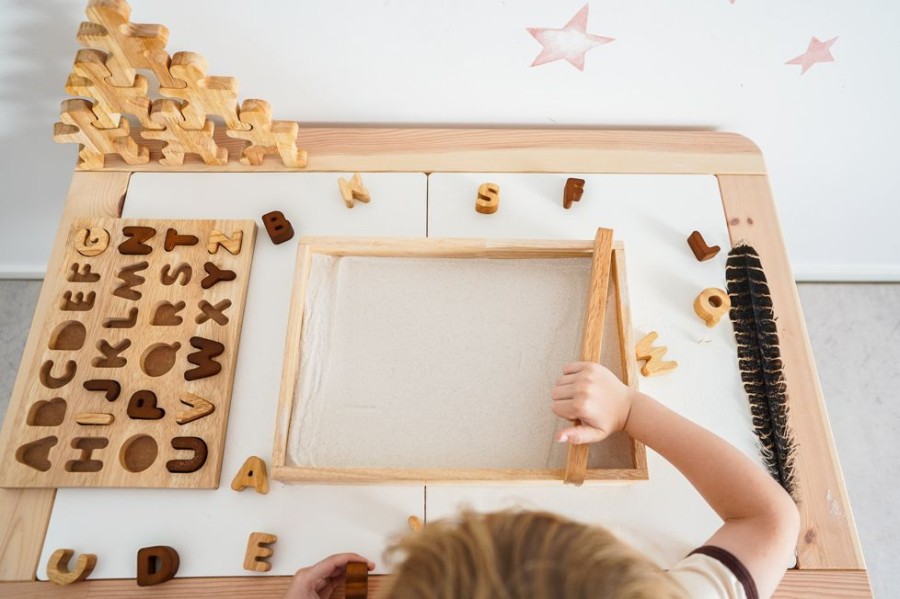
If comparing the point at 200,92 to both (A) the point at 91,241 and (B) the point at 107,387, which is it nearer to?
(A) the point at 91,241

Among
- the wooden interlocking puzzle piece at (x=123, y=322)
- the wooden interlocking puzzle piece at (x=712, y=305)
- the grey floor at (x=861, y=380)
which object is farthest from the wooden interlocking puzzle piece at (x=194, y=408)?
the grey floor at (x=861, y=380)

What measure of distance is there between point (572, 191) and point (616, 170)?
0.09 metres

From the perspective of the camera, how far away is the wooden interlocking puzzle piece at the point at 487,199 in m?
0.79

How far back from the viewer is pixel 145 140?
0.85 m

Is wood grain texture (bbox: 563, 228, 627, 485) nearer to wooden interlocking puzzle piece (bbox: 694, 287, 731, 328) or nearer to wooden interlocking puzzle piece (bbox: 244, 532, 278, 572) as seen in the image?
wooden interlocking puzzle piece (bbox: 694, 287, 731, 328)

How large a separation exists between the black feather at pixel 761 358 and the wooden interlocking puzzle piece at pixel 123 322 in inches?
30.5

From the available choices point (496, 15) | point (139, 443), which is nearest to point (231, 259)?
point (139, 443)

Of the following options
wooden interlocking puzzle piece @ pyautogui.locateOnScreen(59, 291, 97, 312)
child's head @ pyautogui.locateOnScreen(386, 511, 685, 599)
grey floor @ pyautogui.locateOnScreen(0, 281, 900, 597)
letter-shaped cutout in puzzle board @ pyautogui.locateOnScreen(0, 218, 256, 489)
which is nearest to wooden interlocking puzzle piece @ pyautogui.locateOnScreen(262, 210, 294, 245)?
letter-shaped cutout in puzzle board @ pyautogui.locateOnScreen(0, 218, 256, 489)

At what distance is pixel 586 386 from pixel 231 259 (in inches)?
19.1

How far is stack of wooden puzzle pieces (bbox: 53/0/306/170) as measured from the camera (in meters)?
0.64

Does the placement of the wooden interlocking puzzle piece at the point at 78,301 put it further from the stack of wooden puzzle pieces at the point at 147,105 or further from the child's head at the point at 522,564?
A: the child's head at the point at 522,564

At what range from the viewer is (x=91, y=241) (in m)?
0.77

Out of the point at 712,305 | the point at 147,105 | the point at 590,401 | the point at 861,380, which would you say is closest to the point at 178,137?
the point at 147,105

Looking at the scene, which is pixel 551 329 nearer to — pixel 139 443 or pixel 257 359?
pixel 257 359
